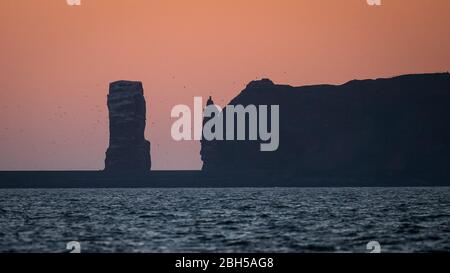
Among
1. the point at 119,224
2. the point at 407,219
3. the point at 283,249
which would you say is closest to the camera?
the point at 283,249

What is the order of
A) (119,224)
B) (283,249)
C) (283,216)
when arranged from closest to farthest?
(283,249) → (119,224) → (283,216)

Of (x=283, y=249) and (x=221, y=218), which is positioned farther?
(x=221, y=218)

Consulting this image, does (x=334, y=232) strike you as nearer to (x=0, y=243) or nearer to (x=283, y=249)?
(x=283, y=249)

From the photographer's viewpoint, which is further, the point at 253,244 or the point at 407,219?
the point at 407,219
